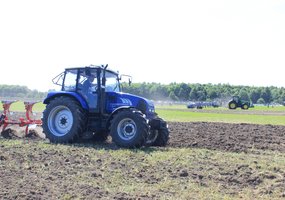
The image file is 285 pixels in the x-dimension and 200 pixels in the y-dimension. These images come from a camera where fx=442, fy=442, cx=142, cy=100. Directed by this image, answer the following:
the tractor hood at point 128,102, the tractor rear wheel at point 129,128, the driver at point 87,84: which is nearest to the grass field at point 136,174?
the tractor rear wheel at point 129,128

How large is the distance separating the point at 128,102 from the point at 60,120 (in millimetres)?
2304

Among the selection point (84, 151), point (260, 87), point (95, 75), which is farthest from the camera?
point (260, 87)

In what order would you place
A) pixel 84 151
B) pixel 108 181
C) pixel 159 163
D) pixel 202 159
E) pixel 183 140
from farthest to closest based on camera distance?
pixel 183 140, pixel 84 151, pixel 202 159, pixel 159 163, pixel 108 181

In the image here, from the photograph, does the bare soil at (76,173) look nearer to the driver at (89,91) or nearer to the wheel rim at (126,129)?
the wheel rim at (126,129)

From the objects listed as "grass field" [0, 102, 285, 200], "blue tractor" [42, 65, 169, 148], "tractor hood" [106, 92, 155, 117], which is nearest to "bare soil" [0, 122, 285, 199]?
"grass field" [0, 102, 285, 200]

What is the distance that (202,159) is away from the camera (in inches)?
413

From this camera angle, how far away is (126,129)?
500 inches

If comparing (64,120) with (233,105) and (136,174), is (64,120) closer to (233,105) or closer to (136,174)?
(136,174)

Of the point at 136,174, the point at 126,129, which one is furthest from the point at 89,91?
the point at 136,174

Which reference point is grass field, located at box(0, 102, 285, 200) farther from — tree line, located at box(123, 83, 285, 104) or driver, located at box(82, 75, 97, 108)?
tree line, located at box(123, 83, 285, 104)

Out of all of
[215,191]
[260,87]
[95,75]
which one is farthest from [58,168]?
[260,87]

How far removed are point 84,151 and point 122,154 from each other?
1.09 meters

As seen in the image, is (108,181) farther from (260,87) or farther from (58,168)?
(260,87)

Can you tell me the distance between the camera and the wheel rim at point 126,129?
12.6 meters
